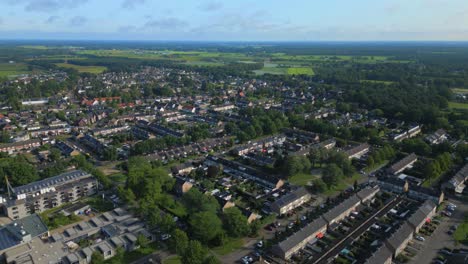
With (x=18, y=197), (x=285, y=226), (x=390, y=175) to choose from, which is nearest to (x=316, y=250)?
(x=285, y=226)

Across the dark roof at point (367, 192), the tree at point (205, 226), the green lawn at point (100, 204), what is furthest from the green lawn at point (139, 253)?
the dark roof at point (367, 192)

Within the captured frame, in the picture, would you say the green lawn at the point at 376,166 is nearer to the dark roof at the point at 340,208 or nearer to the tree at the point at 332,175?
the tree at the point at 332,175

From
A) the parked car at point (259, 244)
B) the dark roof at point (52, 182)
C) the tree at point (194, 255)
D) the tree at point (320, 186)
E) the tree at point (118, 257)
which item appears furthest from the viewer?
the tree at point (320, 186)

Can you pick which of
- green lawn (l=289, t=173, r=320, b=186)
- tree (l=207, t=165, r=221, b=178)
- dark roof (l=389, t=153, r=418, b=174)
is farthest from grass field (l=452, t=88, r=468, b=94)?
tree (l=207, t=165, r=221, b=178)

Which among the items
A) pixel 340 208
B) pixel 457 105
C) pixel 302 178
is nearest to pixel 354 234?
pixel 340 208

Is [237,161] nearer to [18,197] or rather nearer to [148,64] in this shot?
[18,197]

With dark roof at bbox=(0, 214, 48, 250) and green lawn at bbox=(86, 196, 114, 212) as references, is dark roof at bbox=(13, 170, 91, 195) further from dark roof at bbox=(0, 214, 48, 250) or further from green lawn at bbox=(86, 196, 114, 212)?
dark roof at bbox=(0, 214, 48, 250)
